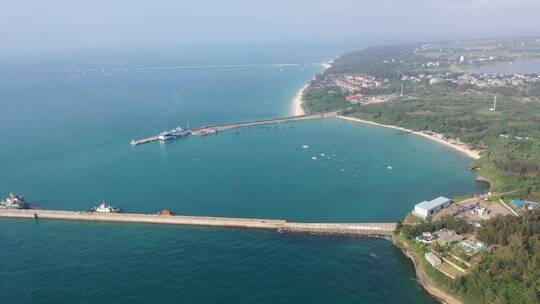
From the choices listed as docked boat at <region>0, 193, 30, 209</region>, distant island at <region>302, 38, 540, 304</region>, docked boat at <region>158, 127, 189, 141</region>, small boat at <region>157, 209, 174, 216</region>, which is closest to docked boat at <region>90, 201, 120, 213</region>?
small boat at <region>157, 209, 174, 216</region>

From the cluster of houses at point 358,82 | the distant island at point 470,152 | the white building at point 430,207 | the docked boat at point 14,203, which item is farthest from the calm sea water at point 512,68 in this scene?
the docked boat at point 14,203

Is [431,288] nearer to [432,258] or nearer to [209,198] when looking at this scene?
[432,258]

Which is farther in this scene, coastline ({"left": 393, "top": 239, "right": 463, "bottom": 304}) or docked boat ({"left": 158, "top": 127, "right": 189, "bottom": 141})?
docked boat ({"left": 158, "top": 127, "right": 189, "bottom": 141})

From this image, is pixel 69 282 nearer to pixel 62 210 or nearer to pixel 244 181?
pixel 62 210

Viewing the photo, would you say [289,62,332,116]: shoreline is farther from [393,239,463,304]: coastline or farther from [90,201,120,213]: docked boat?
[393,239,463,304]: coastline

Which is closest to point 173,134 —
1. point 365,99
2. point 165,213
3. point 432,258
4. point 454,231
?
point 165,213

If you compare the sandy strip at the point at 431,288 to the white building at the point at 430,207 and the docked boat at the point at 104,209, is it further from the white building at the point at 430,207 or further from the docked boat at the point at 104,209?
the docked boat at the point at 104,209

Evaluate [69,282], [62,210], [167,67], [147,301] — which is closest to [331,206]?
[147,301]
